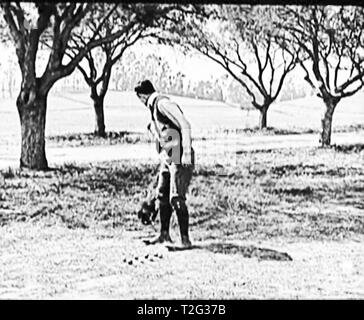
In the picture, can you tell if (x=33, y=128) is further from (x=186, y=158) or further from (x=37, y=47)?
(x=186, y=158)

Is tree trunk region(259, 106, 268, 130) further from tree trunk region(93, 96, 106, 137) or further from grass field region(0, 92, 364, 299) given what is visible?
tree trunk region(93, 96, 106, 137)

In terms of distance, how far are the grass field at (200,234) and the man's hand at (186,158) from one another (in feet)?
0.20

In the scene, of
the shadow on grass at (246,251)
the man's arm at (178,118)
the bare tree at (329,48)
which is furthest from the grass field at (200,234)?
the bare tree at (329,48)

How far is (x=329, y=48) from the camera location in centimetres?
266

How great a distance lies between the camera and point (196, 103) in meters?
2.53

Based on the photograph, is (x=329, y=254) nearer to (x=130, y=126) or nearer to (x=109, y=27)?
(x=130, y=126)

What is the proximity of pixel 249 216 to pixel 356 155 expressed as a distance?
1.69 ft

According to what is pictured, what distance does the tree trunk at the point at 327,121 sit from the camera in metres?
2.64

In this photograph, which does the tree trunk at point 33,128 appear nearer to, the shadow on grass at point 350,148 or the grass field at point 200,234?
the grass field at point 200,234

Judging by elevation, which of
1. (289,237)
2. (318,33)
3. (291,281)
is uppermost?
(318,33)

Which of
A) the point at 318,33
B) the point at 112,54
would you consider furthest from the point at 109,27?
the point at 318,33

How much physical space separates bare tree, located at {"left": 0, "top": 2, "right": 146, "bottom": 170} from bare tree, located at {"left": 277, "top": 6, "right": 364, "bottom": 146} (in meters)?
0.75

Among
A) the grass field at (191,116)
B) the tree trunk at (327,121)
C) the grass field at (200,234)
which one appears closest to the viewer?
the grass field at (200,234)

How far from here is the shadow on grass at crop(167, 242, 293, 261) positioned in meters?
2.45
